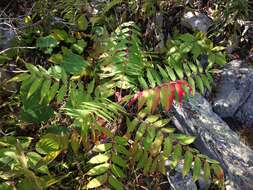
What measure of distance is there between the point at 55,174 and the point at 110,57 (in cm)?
84

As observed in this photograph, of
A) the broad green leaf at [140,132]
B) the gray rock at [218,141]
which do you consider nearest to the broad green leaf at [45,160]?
the broad green leaf at [140,132]

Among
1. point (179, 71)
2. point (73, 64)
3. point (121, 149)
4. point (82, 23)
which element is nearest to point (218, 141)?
point (179, 71)

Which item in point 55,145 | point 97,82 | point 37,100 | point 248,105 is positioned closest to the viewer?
point 55,145

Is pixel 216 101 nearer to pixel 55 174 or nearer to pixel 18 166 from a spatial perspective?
pixel 55 174

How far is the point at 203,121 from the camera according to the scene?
9.12 ft

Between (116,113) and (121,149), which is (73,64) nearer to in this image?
(116,113)

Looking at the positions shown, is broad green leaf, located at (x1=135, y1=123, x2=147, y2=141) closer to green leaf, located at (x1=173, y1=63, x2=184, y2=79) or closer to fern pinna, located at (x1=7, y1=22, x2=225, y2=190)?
fern pinna, located at (x1=7, y1=22, x2=225, y2=190)

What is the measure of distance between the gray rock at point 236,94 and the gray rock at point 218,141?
0.19m

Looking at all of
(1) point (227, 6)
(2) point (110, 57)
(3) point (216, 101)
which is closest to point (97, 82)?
(2) point (110, 57)

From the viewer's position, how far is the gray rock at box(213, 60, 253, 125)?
3037mm

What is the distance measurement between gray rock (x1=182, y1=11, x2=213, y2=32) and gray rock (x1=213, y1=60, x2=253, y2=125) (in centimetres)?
49

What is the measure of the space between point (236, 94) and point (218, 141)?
24.8 inches

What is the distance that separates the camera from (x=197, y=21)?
3.54m

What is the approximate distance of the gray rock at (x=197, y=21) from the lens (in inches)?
139
